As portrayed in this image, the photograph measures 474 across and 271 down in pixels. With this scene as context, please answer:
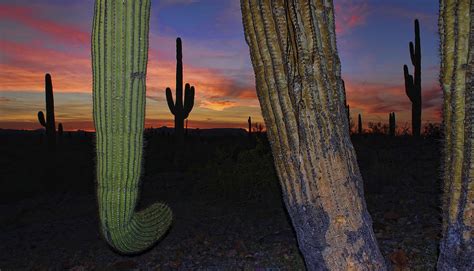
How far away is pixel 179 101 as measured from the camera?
15148 mm

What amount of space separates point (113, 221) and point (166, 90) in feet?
39.1

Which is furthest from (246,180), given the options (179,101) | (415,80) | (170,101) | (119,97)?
(415,80)

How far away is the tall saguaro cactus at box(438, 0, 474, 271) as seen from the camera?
3.54 meters

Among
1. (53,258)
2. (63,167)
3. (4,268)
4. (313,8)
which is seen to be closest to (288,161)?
(313,8)

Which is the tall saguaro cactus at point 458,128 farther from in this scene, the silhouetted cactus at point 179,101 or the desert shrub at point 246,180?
the silhouetted cactus at point 179,101

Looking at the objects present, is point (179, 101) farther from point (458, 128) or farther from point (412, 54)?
point (458, 128)

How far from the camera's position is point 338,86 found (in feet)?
12.1

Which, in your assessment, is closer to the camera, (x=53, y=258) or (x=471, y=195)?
(x=471, y=195)

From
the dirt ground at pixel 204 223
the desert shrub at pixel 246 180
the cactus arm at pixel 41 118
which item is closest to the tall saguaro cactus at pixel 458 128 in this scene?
the dirt ground at pixel 204 223

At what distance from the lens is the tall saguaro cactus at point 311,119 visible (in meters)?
3.58

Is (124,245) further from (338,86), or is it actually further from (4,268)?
(4,268)

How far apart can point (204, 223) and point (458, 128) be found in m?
4.85

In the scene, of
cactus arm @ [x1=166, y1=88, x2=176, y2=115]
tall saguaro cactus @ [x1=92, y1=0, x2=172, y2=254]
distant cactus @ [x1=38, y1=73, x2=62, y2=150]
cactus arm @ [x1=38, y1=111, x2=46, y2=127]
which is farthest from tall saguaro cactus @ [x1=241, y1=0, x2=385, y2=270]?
cactus arm @ [x1=38, y1=111, x2=46, y2=127]

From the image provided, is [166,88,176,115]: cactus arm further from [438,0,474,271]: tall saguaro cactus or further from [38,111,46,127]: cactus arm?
[438,0,474,271]: tall saguaro cactus
